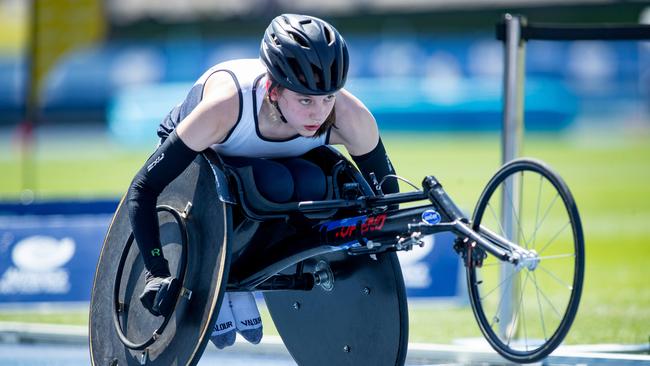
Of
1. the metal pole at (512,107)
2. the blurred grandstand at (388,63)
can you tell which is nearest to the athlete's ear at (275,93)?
the metal pole at (512,107)

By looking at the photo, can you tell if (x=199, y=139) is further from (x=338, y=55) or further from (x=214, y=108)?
(x=338, y=55)

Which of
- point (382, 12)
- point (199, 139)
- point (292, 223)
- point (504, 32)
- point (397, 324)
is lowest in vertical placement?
point (397, 324)

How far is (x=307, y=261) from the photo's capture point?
5.50m

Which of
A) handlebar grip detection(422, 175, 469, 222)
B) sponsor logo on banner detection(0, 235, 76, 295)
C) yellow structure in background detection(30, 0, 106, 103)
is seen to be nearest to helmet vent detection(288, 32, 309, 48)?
handlebar grip detection(422, 175, 469, 222)

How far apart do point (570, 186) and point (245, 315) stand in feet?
46.6

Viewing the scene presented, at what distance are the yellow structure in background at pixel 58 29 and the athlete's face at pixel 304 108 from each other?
9918 millimetres

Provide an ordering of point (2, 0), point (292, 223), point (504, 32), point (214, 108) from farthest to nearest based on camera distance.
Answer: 1. point (2, 0)
2. point (504, 32)
3. point (292, 223)
4. point (214, 108)

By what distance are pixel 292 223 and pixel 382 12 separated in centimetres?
3634

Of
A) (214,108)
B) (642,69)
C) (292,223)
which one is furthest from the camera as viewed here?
(642,69)

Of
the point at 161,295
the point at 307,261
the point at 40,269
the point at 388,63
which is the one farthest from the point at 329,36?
the point at 388,63

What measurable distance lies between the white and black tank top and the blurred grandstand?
22.7 metres

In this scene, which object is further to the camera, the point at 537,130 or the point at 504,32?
the point at 537,130

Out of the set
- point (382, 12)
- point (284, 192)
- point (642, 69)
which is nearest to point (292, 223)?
point (284, 192)

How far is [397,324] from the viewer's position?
199 inches
